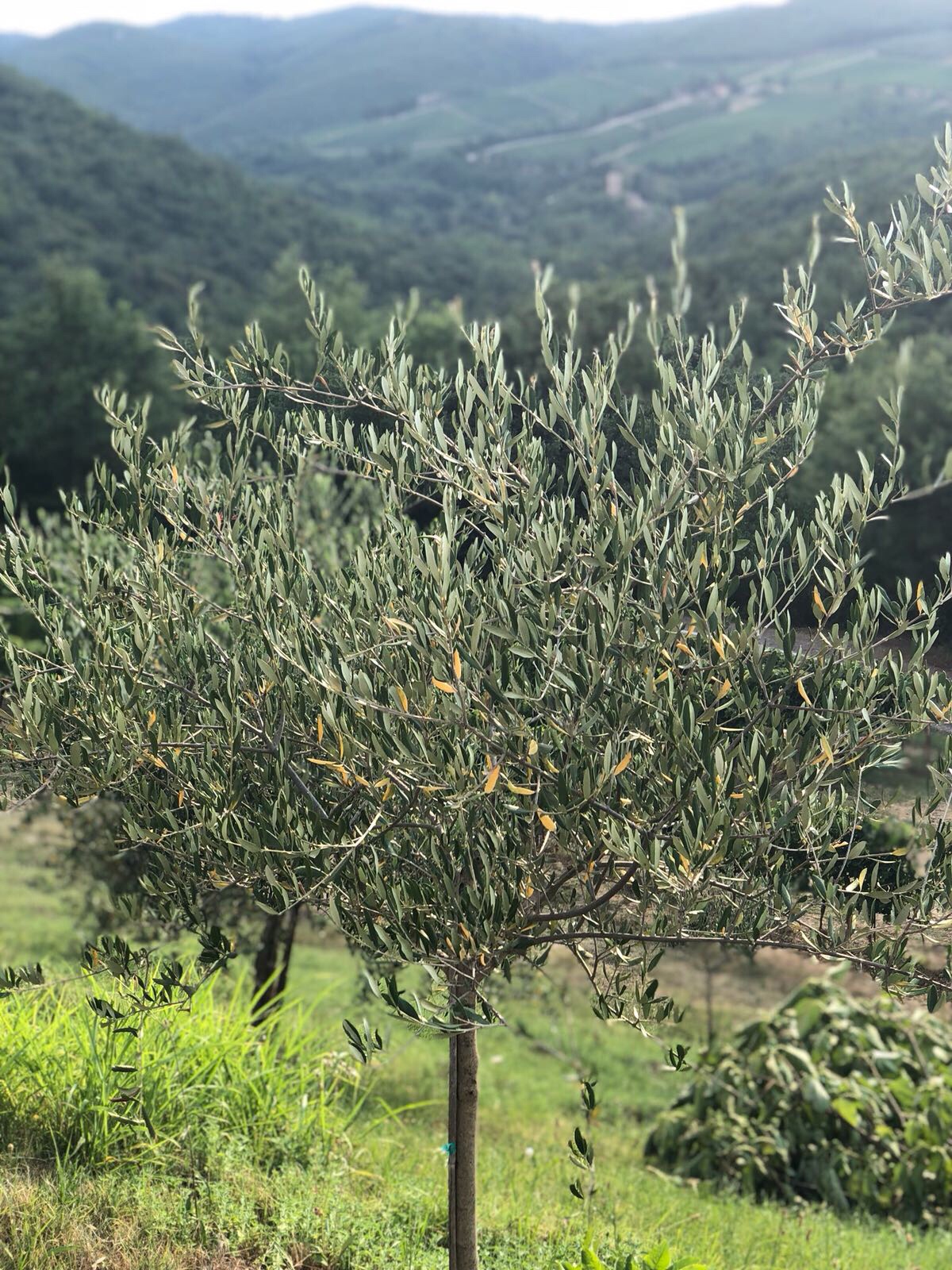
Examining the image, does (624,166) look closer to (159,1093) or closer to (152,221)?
(152,221)

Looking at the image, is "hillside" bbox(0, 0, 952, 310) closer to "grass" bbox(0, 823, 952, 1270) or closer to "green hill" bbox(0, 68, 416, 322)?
"green hill" bbox(0, 68, 416, 322)

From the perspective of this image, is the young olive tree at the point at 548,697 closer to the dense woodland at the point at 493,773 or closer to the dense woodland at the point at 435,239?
the dense woodland at the point at 493,773

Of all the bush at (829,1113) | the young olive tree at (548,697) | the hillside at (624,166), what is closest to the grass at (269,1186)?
the bush at (829,1113)

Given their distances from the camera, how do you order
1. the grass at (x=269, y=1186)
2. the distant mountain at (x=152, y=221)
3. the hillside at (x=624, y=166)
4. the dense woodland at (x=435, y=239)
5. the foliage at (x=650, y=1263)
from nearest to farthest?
the foliage at (x=650, y=1263), the grass at (x=269, y=1186), the dense woodland at (x=435, y=239), the distant mountain at (x=152, y=221), the hillside at (x=624, y=166)

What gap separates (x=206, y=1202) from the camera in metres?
6.85

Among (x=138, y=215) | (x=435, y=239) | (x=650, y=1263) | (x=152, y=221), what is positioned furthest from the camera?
(x=435, y=239)

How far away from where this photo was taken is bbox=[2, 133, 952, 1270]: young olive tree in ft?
14.1

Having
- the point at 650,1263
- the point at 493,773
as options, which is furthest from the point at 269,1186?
the point at 493,773

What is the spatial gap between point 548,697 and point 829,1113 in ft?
27.2

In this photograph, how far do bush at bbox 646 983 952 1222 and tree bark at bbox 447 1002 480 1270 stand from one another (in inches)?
227

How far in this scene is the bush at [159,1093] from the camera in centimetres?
719

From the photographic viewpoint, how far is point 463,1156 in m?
6.07

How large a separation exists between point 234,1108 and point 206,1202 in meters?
0.93

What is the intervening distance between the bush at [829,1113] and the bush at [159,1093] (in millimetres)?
4793
